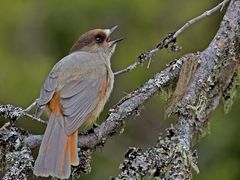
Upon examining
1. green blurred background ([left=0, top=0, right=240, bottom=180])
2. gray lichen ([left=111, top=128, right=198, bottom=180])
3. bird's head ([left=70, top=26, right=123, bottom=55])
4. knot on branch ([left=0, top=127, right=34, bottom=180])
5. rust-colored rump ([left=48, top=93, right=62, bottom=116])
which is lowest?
gray lichen ([left=111, top=128, right=198, bottom=180])

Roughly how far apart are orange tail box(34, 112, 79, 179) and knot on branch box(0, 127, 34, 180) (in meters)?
0.10

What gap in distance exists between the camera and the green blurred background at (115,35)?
8.03 meters

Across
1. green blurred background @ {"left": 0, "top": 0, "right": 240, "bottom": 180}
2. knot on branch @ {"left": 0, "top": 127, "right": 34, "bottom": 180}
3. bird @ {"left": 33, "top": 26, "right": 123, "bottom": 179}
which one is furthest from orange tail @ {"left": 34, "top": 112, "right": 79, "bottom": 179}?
green blurred background @ {"left": 0, "top": 0, "right": 240, "bottom": 180}

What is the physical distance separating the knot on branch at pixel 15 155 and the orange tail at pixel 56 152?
0.10 m

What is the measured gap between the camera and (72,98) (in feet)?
18.3

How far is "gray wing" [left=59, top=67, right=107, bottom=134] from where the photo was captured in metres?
5.34

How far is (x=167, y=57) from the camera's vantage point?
27.6 ft

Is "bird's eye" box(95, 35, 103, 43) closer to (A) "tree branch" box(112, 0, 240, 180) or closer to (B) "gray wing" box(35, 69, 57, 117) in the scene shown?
(B) "gray wing" box(35, 69, 57, 117)

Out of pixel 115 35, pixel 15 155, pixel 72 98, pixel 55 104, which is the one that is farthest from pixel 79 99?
pixel 115 35

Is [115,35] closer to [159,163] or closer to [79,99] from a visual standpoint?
[79,99]

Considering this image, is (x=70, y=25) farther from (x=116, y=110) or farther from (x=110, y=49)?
(x=116, y=110)

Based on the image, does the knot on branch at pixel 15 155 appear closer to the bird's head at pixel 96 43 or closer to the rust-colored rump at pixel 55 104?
the rust-colored rump at pixel 55 104

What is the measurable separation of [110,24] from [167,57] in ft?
2.80

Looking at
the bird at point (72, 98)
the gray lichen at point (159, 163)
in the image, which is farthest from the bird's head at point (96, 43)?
the gray lichen at point (159, 163)
